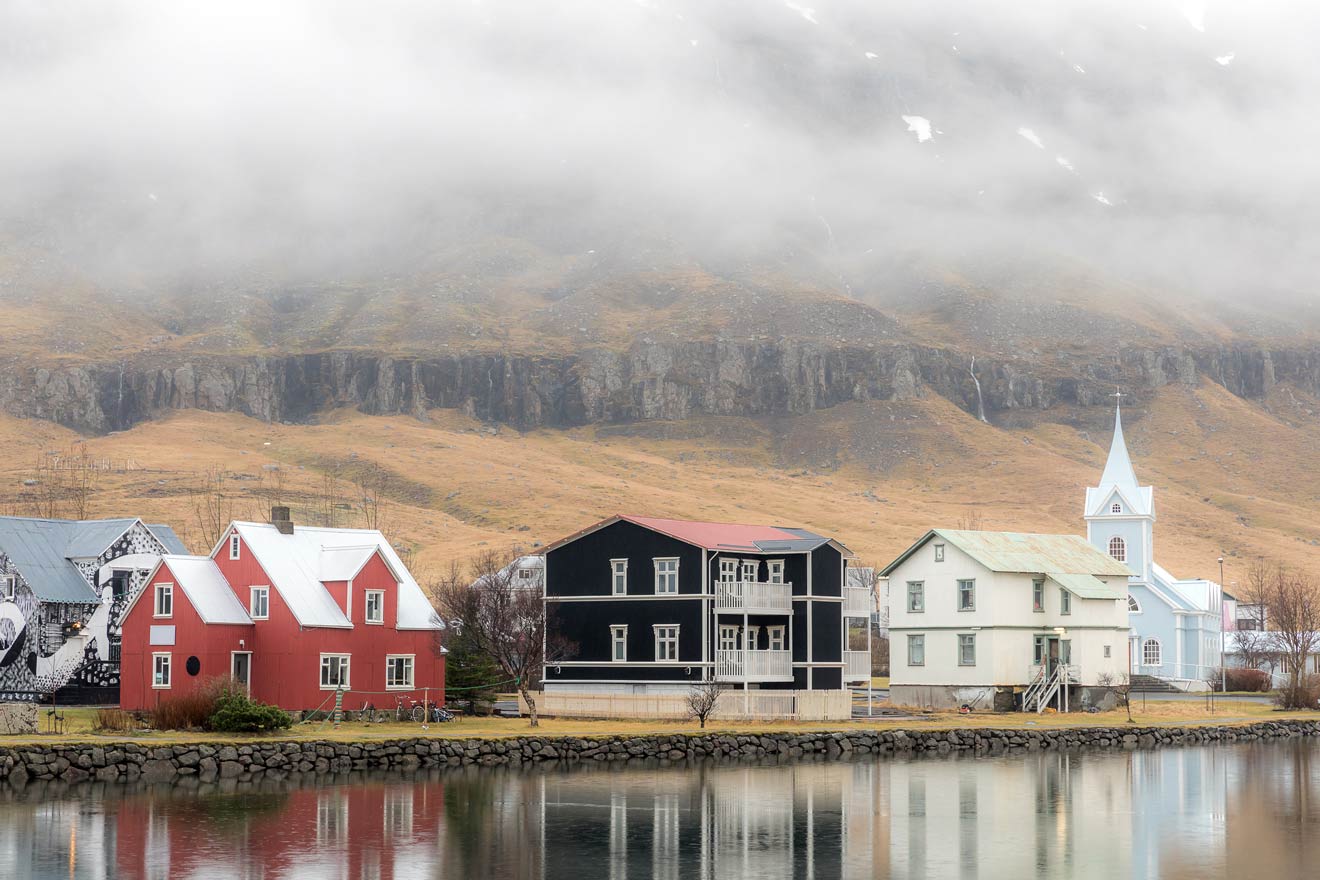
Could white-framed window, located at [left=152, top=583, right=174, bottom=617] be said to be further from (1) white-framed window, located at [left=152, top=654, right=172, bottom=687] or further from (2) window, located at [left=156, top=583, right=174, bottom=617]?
(1) white-framed window, located at [left=152, top=654, right=172, bottom=687]

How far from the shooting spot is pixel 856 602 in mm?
69500

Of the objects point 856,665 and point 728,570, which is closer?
point 728,570

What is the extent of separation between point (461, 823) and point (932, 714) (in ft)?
125

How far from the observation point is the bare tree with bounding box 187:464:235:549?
143625 mm

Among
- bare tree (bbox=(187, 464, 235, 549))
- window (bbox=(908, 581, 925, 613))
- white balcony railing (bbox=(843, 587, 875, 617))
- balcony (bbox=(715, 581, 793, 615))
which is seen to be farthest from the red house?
bare tree (bbox=(187, 464, 235, 549))

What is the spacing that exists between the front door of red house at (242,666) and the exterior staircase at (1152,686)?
5552 centimetres

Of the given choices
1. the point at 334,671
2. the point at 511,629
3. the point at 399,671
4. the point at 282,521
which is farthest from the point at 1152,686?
the point at 282,521

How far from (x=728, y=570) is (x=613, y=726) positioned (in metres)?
10.3

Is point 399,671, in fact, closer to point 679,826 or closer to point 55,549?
point 55,549

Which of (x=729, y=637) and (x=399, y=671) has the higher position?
(x=729, y=637)

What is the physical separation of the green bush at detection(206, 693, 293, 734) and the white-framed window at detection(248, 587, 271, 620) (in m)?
8.98

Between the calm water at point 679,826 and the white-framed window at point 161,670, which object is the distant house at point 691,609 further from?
the calm water at point 679,826

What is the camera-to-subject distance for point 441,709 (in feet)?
195

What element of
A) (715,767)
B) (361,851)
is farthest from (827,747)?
(361,851)
